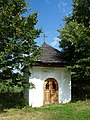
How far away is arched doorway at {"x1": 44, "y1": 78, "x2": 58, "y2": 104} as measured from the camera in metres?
21.4

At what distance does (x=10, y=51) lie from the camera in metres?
17.4

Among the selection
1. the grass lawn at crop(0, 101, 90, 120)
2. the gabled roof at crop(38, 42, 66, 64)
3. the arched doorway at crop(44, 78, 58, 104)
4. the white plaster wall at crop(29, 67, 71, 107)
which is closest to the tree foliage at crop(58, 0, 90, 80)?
the gabled roof at crop(38, 42, 66, 64)

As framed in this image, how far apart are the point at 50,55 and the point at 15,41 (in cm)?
550

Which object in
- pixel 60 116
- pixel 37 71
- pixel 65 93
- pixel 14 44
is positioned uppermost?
pixel 14 44

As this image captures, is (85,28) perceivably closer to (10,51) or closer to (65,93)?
(65,93)

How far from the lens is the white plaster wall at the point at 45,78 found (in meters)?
20.9

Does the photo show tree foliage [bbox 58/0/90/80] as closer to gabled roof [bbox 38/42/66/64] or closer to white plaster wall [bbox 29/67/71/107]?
gabled roof [bbox 38/42/66/64]

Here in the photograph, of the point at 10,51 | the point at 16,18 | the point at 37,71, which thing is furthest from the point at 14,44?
the point at 37,71

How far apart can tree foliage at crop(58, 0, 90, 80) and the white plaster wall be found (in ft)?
2.93

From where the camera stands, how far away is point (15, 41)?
58.3 ft

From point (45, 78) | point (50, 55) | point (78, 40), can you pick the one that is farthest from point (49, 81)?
point (78, 40)

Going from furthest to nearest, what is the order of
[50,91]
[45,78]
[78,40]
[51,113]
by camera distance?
[50,91]
[45,78]
[78,40]
[51,113]

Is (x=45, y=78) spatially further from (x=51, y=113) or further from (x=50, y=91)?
(x=51, y=113)

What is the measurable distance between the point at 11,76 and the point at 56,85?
4763mm
